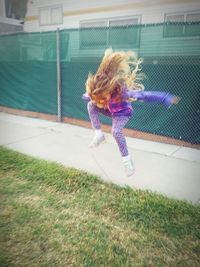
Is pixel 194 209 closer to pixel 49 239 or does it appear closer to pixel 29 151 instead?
pixel 49 239

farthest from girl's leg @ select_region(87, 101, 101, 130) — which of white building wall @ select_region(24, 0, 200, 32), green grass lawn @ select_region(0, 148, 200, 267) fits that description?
white building wall @ select_region(24, 0, 200, 32)

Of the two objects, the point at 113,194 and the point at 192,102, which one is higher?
the point at 192,102

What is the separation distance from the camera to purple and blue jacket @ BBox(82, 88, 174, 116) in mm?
2490

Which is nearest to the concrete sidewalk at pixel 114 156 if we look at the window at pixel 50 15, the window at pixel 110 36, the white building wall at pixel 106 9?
the window at pixel 110 36

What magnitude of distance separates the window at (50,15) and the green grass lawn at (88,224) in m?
10.3

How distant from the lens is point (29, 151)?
16.3 ft

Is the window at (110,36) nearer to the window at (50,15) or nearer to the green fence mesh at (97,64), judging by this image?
the green fence mesh at (97,64)

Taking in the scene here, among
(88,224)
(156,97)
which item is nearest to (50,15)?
(156,97)

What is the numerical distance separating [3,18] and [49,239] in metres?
13.7

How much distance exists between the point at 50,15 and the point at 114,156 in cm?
1004

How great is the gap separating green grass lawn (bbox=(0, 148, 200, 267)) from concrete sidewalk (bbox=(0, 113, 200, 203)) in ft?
1.32

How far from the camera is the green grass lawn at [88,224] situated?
7.70 ft

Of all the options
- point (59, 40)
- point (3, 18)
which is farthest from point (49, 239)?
point (3, 18)

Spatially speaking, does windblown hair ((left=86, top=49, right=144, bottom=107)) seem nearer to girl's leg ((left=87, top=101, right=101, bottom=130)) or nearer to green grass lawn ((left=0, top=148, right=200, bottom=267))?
girl's leg ((left=87, top=101, right=101, bottom=130))
